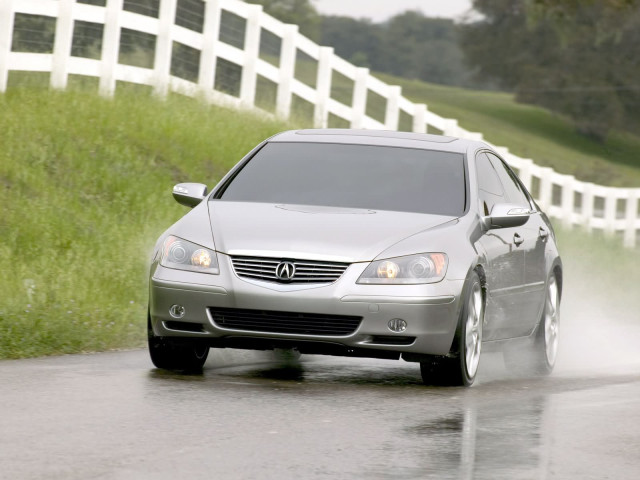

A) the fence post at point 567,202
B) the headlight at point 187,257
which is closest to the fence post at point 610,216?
the fence post at point 567,202

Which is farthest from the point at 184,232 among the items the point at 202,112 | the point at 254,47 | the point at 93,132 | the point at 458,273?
the point at 254,47

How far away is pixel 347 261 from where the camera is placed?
8992mm

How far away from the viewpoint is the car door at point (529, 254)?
426 inches

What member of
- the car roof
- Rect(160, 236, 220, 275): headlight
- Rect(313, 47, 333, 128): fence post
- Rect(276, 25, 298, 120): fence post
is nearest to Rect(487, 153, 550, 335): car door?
the car roof

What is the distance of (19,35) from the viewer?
20781 millimetres

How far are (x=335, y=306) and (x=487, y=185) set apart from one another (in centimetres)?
215

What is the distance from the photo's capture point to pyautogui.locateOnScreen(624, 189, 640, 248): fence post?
2992 cm

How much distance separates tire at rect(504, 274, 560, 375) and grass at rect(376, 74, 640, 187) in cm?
5951

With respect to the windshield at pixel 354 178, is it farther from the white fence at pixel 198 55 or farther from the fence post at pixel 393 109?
the fence post at pixel 393 109

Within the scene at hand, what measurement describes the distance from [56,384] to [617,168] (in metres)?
78.2

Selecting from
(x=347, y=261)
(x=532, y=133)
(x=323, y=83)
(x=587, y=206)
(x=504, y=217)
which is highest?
(x=323, y=83)

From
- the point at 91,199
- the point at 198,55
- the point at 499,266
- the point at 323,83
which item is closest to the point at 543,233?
the point at 499,266

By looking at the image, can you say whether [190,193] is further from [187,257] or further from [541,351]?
[541,351]

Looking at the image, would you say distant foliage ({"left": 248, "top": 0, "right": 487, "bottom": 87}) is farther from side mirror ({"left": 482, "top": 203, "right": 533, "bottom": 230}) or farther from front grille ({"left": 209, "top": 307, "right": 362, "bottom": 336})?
front grille ({"left": 209, "top": 307, "right": 362, "bottom": 336})
